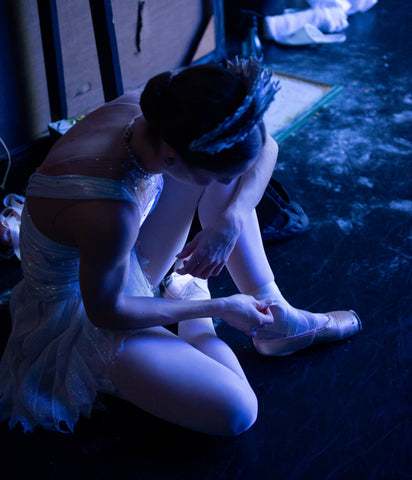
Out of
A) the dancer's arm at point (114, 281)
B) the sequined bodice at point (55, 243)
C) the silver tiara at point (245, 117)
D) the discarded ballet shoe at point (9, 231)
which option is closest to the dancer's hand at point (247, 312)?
the dancer's arm at point (114, 281)

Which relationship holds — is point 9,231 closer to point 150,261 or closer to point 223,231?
point 150,261

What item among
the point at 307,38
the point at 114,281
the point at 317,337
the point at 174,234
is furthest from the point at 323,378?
the point at 307,38

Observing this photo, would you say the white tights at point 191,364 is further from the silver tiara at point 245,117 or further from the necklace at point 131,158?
the silver tiara at point 245,117

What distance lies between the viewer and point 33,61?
6.95 ft

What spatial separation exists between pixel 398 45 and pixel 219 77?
2731mm

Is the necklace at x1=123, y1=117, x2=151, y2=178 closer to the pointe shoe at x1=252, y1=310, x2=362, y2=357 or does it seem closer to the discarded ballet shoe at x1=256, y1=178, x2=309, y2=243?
the pointe shoe at x1=252, y1=310, x2=362, y2=357

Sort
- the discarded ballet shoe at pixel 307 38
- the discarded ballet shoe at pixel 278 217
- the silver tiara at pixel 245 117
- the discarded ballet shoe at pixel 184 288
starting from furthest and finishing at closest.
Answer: the discarded ballet shoe at pixel 307 38 < the discarded ballet shoe at pixel 278 217 < the discarded ballet shoe at pixel 184 288 < the silver tiara at pixel 245 117

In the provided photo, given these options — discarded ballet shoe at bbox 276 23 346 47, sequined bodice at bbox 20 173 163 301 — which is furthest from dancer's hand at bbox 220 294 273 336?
discarded ballet shoe at bbox 276 23 346 47

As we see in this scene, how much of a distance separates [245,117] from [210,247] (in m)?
0.41

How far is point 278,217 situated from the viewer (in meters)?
1.76

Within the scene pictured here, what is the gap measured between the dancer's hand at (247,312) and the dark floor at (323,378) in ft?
0.71

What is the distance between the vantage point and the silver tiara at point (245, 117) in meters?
0.83

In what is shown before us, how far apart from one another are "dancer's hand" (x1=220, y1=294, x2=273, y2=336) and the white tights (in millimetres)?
70

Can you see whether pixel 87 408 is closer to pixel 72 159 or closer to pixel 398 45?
pixel 72 159
